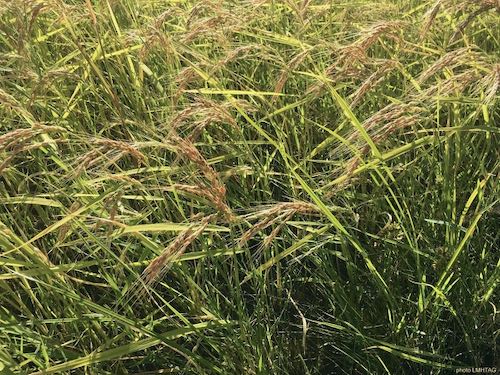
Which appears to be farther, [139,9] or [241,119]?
[139,9]

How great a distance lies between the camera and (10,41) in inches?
73.9

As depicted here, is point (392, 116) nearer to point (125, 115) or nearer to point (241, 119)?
point (241, 119)

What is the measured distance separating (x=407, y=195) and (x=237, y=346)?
1.91 ft

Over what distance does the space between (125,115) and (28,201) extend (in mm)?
414

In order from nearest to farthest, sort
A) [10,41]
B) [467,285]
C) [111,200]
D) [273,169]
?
[111,200] → [467,285] → [273,169] → [10,41]

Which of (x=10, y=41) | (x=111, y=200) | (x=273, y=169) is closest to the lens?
(x=111, y=200)

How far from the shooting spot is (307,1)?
1698mm

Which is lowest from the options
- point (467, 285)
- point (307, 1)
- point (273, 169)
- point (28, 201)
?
point (467, 285)

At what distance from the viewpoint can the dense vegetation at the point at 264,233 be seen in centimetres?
125

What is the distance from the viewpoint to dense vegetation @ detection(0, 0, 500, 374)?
1.25 metres

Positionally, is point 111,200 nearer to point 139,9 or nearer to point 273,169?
point 273,169

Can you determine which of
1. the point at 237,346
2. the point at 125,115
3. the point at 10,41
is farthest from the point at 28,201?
the point at 10,41

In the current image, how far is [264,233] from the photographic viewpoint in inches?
55.9

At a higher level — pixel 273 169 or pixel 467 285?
pixel 273 169
